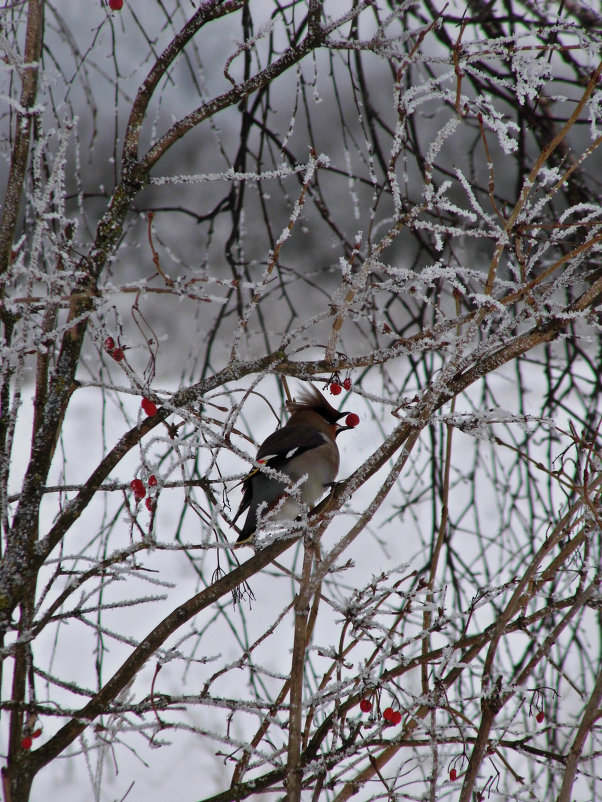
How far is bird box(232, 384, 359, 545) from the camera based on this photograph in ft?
8.80

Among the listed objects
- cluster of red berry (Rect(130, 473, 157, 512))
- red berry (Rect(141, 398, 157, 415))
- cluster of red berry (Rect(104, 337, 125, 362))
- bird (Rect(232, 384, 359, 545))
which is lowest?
cluster of red berry (Rect(130, 473, 157, 512))

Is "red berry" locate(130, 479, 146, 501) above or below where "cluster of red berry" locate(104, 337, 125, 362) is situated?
below

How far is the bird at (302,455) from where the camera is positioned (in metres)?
2.68

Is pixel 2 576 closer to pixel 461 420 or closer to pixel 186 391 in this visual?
pixel 186 391

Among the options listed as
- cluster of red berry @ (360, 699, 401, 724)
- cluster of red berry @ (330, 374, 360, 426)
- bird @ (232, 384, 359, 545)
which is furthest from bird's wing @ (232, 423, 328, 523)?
cluster of red berry @ (360, 699, 401, 724)

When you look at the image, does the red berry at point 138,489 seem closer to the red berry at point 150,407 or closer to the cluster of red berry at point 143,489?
the cluster of red berry at point 143,489

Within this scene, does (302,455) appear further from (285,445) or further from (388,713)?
(388,713)

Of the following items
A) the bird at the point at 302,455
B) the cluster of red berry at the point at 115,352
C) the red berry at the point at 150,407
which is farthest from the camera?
the bird at the point at 302,455

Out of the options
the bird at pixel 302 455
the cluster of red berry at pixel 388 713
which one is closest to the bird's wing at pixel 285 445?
the bird at pixel 302 455

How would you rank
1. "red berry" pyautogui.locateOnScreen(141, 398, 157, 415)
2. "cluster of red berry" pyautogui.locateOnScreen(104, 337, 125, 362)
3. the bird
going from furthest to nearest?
the bird < "red berry" pyautogui.locateOnScreen(141, 398, 157, 415) < "cluster of red berry" pyautogui.locateOnScreen(104, 337, 125, 362)

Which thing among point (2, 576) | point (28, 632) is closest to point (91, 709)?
point (28, 632)

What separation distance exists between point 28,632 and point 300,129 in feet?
30.2

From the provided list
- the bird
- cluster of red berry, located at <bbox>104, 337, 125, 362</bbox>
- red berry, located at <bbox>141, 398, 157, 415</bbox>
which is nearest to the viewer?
cluster of red berry, located at <bbox>104, 337, 125, 362</bbox>

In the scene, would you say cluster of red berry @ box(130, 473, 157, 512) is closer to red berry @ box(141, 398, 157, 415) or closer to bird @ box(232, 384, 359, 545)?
red berry @ box(141, 398, 157, 415)
